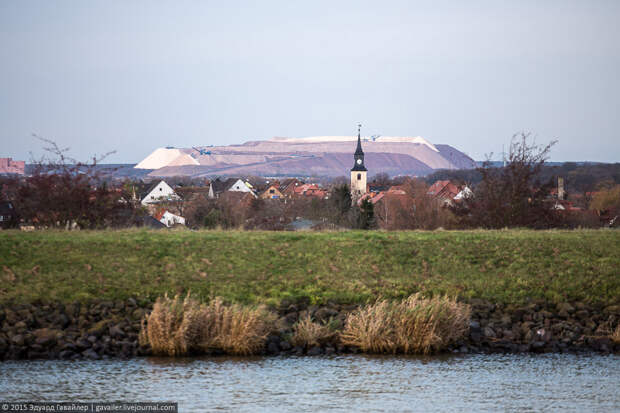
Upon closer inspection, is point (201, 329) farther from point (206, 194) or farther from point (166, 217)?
point (206, 194)

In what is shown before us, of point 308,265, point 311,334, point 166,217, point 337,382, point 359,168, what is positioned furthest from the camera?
point 359,168

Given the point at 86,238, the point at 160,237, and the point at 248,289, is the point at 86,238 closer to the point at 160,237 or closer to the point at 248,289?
the point at 160,237

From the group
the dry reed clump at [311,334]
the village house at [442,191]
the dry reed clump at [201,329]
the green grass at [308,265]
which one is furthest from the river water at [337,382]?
the village house at [442,191]

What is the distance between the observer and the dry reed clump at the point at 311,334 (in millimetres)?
15086

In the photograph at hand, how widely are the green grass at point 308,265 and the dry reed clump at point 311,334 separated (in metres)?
1.82

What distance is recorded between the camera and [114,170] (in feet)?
94.0

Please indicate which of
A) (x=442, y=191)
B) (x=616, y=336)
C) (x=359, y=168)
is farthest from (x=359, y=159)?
(x=616, y=336)

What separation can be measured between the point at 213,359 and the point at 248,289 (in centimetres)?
328

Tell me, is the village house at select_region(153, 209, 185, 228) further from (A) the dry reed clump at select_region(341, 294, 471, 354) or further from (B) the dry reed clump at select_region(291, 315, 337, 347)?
(A) the dry reed clump at select_region(341, 294, 471, 354)

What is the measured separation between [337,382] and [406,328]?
258cm

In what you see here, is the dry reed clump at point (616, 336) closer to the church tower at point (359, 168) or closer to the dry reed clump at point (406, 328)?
the dry reed clump at point (406, 328)

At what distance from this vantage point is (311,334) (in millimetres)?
15078

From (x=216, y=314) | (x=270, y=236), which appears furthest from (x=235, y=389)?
(x=270, y=236)

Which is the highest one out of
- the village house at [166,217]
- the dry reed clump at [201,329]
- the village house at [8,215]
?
the village house at [8,215]
